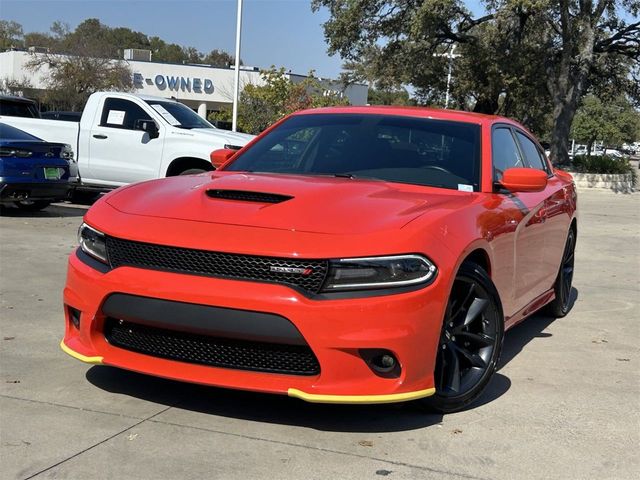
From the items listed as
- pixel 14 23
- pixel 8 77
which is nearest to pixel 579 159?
pixel 8 77

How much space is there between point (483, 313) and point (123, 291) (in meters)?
1.88

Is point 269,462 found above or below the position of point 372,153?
below

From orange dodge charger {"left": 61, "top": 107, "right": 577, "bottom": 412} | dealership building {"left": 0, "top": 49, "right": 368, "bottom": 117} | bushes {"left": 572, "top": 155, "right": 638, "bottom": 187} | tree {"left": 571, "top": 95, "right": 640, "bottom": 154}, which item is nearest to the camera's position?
orange dodge charger {"left": 61, "top": 107, "right": 577, "bottom": 412}

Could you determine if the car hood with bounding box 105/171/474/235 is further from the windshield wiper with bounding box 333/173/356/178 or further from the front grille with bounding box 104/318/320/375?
the front grille with bounding box 104/318/320/375

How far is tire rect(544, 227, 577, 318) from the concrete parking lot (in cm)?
88

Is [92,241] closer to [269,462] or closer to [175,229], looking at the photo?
[175,229]

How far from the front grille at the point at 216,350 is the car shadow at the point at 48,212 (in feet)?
29.1

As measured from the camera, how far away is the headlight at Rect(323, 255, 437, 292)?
134 inches

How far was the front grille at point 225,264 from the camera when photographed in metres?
3.40

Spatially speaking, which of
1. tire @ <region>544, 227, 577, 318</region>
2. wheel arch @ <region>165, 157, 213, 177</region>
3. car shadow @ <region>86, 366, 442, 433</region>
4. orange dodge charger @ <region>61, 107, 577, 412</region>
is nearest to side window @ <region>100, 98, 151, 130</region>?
wheel arch @ <region>165, 157, 213, 177</region>

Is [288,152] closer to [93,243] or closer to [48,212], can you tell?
[93,243]

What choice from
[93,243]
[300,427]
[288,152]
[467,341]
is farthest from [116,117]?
[300,427]

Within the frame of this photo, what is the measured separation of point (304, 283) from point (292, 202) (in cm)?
56

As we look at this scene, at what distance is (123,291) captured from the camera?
358 centimetres
